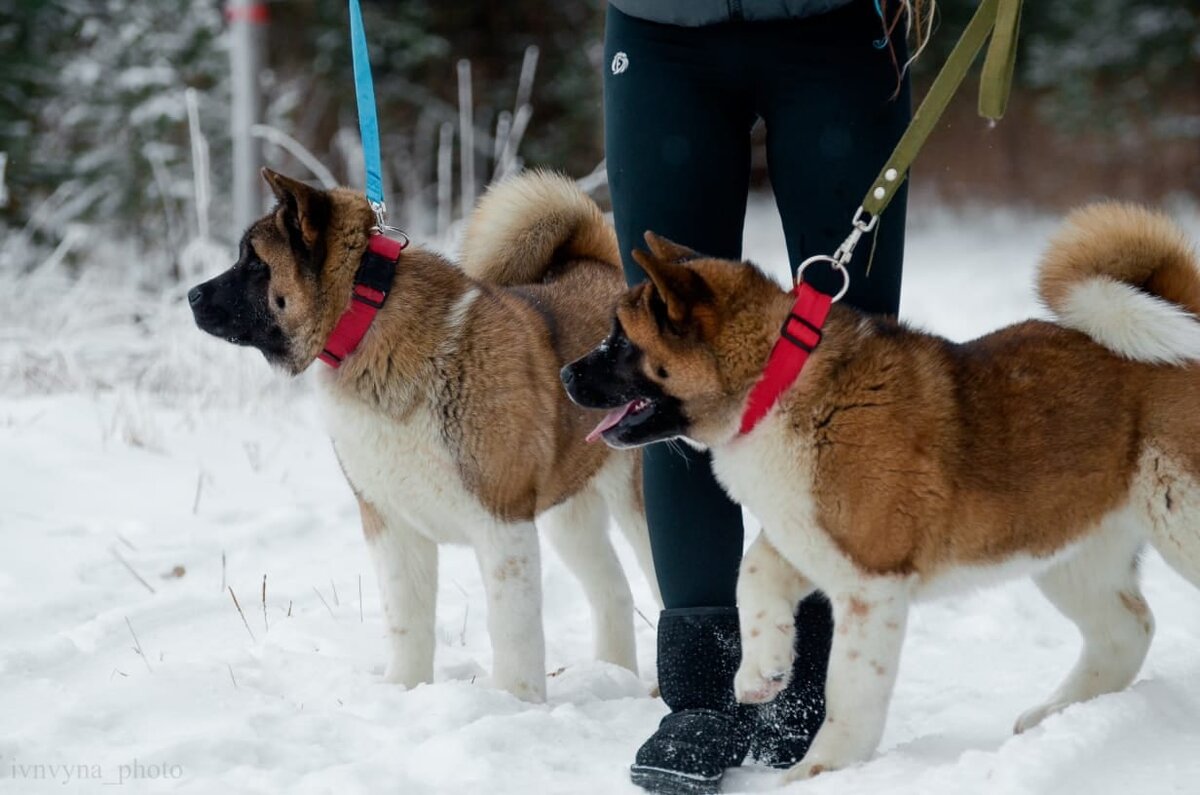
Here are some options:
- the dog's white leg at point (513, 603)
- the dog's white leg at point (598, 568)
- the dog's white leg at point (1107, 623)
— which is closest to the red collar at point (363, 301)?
the dog's white leg at point (513, 603)

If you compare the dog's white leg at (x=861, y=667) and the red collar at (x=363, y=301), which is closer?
the dog's white leg at (x=861, y=667)

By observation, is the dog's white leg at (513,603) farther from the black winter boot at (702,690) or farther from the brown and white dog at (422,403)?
the black winter boot at (702,690)

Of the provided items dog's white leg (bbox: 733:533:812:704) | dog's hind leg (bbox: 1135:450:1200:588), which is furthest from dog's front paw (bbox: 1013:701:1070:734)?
dog's white leg (bbox: 733:533:812:704)

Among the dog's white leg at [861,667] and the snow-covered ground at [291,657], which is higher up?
the dog's white leg at [861,667]

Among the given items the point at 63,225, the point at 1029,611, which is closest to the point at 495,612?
the point at 1029,611

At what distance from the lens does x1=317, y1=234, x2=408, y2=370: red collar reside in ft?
10.4

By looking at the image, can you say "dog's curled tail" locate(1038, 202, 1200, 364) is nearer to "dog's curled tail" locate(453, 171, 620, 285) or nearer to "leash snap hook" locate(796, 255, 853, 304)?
"leash snap hook" locate(796, 255, 853, 304)

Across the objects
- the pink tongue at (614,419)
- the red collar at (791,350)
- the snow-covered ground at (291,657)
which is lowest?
the snow-covered ground at (291,657)

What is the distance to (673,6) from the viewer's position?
2703mm

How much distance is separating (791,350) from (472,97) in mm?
15666

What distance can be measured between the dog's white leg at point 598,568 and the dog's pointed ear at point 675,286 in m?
1.19

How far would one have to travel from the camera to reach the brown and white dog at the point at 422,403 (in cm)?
314

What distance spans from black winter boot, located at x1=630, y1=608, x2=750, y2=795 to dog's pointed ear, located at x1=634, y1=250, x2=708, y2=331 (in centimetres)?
71

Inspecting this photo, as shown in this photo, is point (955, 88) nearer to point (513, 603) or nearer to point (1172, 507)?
point (1172, 507)
